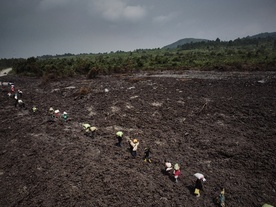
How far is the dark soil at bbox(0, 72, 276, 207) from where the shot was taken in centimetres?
888

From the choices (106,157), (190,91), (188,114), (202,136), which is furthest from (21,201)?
(190,91)

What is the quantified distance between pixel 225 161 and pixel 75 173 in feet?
26.0

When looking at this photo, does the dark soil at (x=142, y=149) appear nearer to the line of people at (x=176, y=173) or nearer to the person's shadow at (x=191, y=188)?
the person's shadow at (x=191, y=188)

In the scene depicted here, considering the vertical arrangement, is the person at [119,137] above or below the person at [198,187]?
above

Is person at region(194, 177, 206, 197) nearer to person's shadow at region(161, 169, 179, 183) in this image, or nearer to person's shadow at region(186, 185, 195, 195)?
person's shadow at region(186, 185, 195, 195)

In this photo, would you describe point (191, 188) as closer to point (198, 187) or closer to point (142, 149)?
point (198, 187)

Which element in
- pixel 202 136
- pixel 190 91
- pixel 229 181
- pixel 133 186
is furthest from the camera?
pixel 190 91

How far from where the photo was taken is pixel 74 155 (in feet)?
38.4

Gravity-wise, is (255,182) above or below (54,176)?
below

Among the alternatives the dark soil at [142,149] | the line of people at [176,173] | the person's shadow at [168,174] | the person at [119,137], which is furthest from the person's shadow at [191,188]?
the person at [119,137]

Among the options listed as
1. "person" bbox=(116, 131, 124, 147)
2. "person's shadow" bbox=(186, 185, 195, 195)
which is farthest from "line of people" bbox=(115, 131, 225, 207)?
"person's shadow" bbox=(186, 185, 195, 195)

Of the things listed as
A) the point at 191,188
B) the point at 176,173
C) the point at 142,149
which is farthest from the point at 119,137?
the point at 191,188

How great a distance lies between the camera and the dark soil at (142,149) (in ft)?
29.1

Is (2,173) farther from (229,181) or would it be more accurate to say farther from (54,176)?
(229,181)
